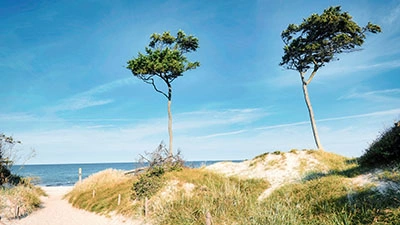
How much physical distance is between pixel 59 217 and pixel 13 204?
224 cm

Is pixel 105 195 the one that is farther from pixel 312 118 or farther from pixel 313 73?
pixel 313 73

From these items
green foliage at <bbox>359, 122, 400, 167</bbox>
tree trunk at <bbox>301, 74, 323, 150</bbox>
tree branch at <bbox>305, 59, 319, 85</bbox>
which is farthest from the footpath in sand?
tree branch at <bbox>305, 59, 319, 85</bbox>

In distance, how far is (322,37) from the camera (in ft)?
71.8

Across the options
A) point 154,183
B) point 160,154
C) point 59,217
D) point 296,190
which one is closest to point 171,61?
point 160,154

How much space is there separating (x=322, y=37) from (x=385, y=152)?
14395 mm

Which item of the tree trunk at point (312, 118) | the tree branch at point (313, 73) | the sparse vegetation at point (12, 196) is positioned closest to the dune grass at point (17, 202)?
the sparse vegetation at point (12, 196)

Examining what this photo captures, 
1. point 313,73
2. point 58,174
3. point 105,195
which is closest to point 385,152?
point 313,73

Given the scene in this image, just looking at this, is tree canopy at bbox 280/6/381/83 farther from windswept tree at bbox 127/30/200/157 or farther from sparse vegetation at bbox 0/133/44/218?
sparse vegetation at bbox 0/133/44/218

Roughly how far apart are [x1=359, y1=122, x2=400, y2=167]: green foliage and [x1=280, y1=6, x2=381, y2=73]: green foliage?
457 inches

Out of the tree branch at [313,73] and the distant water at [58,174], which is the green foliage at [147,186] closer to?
the distant water at [58,174]

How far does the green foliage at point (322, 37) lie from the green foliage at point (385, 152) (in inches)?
457

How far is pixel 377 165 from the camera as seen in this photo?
10.4 m

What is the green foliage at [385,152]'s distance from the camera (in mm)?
9734

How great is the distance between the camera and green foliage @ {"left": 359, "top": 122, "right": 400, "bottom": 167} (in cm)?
973
